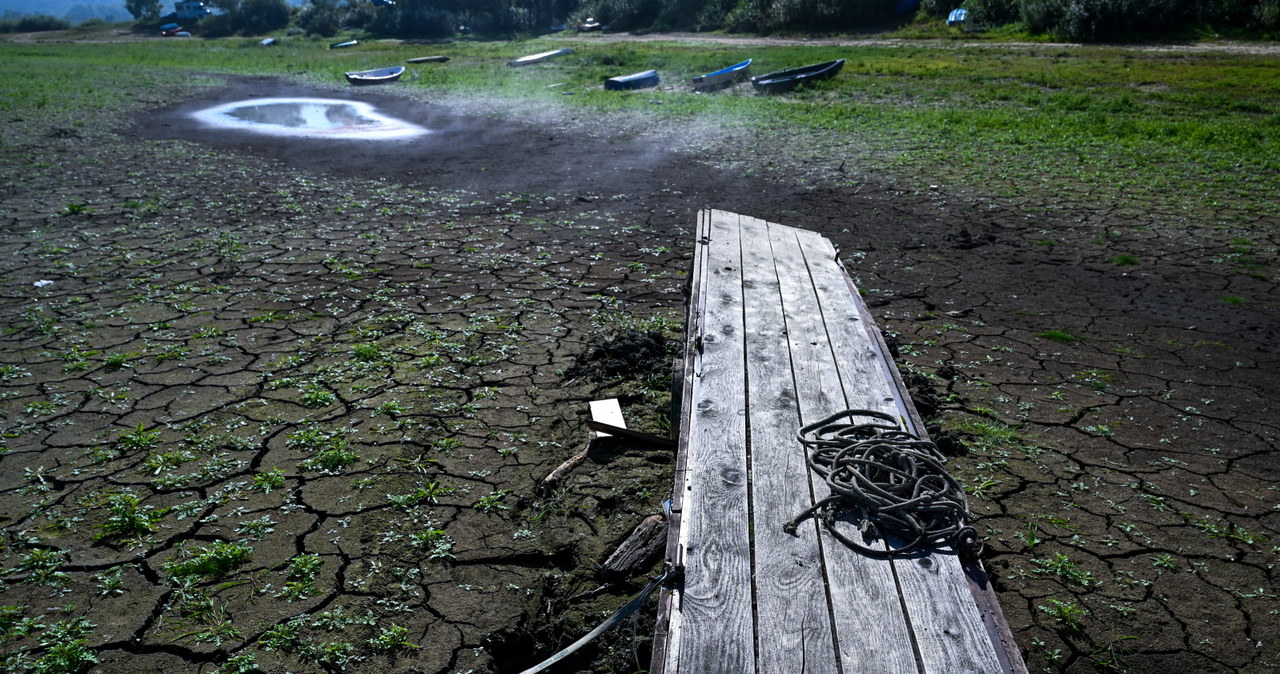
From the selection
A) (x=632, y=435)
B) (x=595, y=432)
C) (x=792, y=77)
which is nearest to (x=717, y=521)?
(x=632, y=435)

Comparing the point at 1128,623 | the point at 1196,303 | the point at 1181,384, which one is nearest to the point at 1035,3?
the point at 1196,303

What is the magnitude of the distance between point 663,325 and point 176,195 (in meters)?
7.28

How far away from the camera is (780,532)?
8.57 feet

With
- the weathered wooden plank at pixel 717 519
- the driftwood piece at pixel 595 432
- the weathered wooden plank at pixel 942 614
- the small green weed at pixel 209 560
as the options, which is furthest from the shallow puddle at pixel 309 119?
the weathered wooden plank at pixel 942 614

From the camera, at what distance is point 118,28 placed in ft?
192

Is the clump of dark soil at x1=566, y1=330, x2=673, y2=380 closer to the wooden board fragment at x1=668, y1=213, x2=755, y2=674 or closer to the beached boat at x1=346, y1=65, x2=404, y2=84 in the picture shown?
the wooden board fragment at x1=668, y1=213, x2=755, y2=674

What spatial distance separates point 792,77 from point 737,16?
67.2 feet

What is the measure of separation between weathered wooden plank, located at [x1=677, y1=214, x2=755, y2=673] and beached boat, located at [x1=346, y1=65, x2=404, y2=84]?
870 inches

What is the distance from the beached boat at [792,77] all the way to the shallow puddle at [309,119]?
818 cm

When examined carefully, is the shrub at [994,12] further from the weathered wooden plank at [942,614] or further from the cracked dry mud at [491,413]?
the weathered wooden plank at [942,614]

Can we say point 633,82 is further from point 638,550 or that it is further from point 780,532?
point 780,532

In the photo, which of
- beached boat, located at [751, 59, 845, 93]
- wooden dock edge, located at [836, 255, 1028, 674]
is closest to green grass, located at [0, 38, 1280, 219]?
beached boat, located at [751, 59, 845, 93]

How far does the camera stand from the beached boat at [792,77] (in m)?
19.6

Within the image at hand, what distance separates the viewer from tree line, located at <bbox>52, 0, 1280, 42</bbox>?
25.5 m
